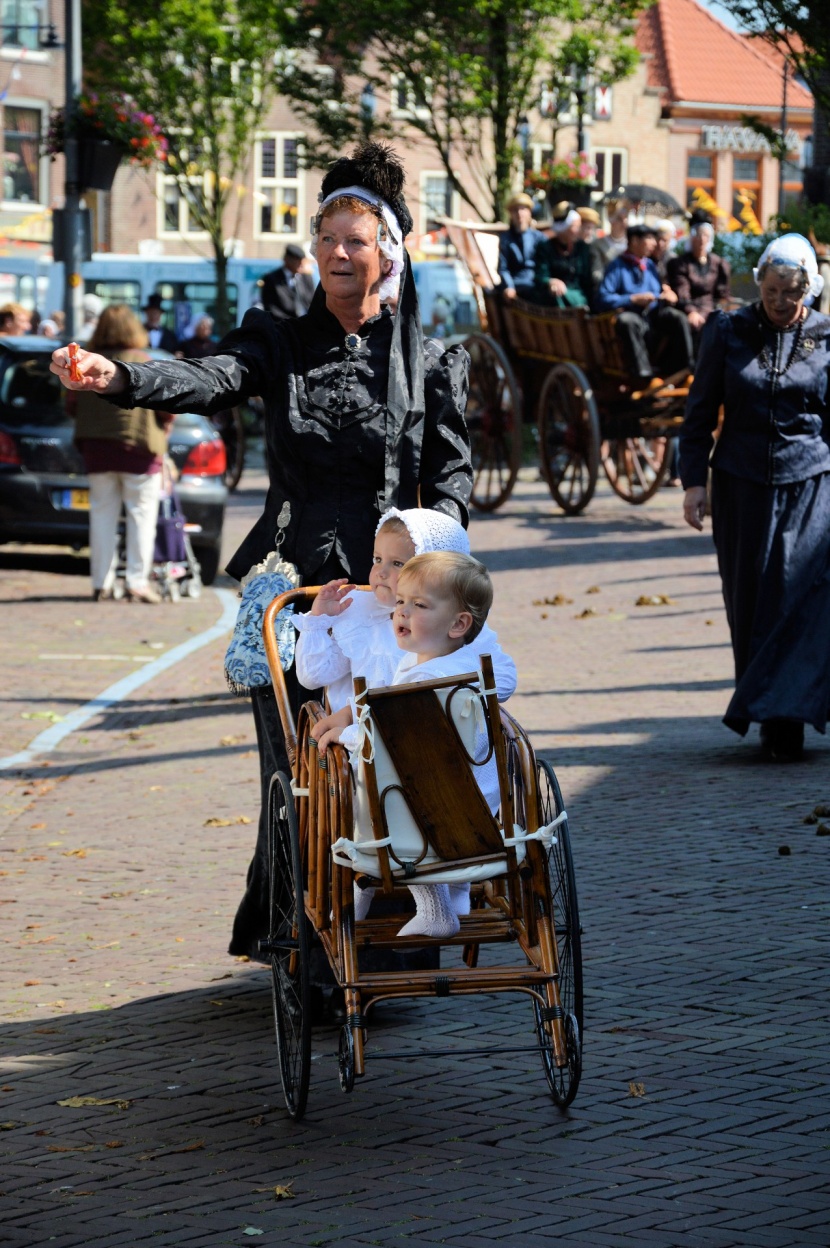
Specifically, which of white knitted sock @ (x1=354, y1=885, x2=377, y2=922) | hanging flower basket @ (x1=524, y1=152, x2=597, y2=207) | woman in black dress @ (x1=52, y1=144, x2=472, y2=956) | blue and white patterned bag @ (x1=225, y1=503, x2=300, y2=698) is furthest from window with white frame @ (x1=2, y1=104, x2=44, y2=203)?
white knitted sock @ (x1=354, y1=885, x2=377, y2=922)

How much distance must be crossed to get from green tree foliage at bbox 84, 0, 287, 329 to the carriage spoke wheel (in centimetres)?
3011

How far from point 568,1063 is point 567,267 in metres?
15.1

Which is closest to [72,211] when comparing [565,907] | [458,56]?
[458,56]

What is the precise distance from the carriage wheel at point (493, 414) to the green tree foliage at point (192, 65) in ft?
52.0

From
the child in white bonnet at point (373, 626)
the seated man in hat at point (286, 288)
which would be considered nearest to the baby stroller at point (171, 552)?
the seated man in hat at point (286, 288)

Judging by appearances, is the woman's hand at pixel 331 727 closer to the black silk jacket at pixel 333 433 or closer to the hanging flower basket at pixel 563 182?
the black silk jacket at pixel 333 433

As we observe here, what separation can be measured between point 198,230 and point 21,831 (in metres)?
51.3

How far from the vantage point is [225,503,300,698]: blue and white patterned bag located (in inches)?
209

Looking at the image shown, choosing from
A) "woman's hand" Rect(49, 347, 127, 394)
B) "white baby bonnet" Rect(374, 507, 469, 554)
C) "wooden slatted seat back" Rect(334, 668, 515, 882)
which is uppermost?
"woman's hand" Rect(49, 347, 127, 394)

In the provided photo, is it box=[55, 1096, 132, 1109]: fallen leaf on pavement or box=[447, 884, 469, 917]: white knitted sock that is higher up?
box=[447, 884, 469, 917]: white knitted sock

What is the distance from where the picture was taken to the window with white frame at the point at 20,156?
5194cm

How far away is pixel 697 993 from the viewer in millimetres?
5609

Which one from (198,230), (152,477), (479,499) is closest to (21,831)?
(152,477)

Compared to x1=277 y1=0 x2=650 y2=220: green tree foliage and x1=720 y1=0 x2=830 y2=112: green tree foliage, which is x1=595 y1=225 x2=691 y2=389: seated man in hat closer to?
x1=720 y1=0 x2=830 y2=112: green tree foliage
